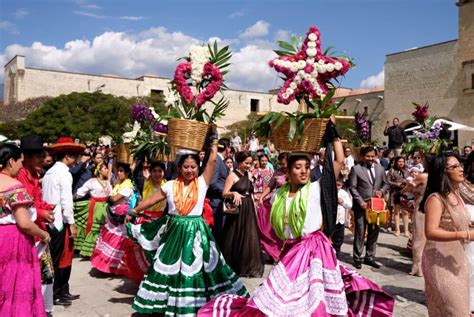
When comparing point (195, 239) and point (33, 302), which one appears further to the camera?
point (195, 239)

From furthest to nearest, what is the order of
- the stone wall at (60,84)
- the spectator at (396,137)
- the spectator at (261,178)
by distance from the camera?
the stone wall at (60,84), the spectator at (396,137), the spectator at (261,178)

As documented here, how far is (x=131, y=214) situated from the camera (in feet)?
17.1

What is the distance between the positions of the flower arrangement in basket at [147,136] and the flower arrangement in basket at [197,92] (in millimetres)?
508

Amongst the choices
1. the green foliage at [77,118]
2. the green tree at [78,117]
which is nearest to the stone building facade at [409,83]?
the green foliage at [77,118]

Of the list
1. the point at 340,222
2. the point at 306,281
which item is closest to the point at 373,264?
the point at 340,222

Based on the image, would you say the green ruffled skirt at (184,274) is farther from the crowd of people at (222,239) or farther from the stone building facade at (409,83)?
the stone building facade at (409,83)

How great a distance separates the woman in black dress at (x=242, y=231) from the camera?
6.91 m

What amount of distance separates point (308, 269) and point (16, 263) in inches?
96.8

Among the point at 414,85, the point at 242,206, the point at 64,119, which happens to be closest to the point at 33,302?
the point at 242,206

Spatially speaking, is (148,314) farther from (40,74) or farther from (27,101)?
(40,74)

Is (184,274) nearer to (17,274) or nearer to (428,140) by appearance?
(17,274)

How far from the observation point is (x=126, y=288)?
6.31 m

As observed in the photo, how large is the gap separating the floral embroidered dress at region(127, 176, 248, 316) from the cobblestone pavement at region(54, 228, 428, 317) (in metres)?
0.78

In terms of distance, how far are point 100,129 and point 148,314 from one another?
30158 mm
